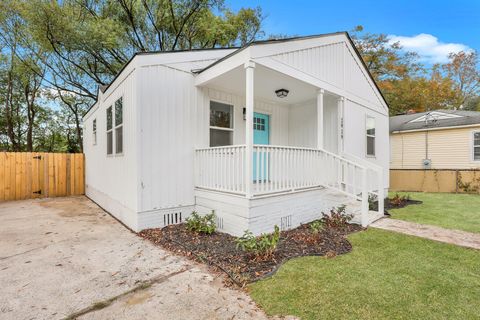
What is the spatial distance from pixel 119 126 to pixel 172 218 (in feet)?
8.47

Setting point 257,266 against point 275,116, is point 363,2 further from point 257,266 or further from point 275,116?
point 257,266

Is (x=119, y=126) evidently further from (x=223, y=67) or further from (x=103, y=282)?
(x=103, y=282)

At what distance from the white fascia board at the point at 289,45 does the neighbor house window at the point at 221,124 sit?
6.13 feet

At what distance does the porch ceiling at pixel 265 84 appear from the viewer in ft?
15.9

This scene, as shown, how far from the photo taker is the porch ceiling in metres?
4.84

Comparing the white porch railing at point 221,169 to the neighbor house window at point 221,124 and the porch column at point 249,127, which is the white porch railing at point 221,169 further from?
the neighbor house window at point 221,124

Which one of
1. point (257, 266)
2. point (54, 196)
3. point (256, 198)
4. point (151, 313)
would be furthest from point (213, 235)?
point (54, 196)

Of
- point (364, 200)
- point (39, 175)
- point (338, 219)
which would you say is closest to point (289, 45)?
point (364, 200)

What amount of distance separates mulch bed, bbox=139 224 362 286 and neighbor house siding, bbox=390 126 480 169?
10.0 m

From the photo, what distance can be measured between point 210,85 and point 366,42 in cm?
1742

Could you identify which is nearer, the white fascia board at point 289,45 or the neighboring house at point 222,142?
the white fascia board at point 289,45

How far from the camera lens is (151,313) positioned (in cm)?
227

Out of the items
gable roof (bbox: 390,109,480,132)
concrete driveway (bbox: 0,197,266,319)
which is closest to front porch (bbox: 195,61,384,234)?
concrete driveway (bbox: 0,197,266,319)

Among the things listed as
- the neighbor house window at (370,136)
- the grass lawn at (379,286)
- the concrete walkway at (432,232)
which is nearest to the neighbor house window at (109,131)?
the grass lawn at (379,286)
